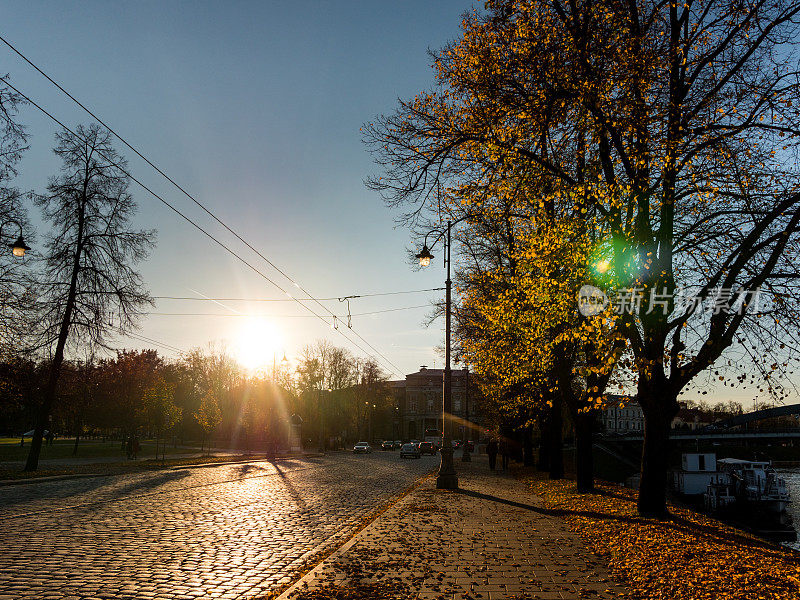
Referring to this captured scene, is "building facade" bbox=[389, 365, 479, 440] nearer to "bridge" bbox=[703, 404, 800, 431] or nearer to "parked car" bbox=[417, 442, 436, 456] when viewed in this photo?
"bridge" bbox=[703, 404, 800, 431]

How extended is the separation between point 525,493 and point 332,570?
44.2ft

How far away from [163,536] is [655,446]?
1070cm

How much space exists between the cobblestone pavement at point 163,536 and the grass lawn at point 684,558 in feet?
15.1

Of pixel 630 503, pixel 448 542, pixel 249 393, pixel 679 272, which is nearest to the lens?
pixel 448 542

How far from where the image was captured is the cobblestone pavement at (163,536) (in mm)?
7094

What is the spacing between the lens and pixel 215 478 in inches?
983

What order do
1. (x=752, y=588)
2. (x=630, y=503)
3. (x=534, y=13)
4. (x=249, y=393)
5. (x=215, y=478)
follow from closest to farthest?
(x=752, y=588)
(x=534, y=13)
(x=630, y=503)
(x=215, y=478)
(x=249, y=393)

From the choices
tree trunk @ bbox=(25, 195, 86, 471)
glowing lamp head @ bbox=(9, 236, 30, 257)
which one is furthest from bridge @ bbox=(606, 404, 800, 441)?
glowing lamp head @ bbox=(9, 236, 30, 257)

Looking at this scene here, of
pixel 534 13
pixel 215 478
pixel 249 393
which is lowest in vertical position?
pixel 215 478

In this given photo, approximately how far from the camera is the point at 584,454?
799 inches

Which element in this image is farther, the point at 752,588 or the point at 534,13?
the point at 534,13

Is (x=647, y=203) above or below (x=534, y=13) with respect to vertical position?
below

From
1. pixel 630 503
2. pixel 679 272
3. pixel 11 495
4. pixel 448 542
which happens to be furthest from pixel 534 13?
pixel 11 495

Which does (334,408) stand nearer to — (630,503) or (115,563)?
(630,503)
